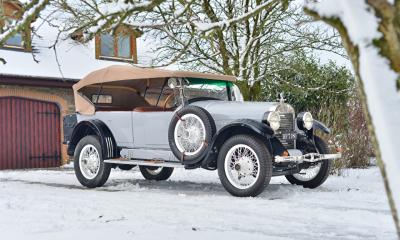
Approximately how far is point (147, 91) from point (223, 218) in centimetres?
459

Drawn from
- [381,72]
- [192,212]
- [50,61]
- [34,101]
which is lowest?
[192,212]

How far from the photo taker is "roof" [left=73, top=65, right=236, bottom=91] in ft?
26.5

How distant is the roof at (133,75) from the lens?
26.5 ft

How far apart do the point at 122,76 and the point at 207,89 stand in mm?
1426

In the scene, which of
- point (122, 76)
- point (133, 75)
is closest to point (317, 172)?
point (133, 75)

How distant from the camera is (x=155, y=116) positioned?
8.09 metres

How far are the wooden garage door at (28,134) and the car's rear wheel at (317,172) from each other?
8.10 m

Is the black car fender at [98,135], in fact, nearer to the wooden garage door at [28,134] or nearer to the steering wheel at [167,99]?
the steering wheel at [167,99]

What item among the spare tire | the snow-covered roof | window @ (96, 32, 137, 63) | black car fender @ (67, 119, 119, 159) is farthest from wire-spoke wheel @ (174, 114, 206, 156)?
window @ (96, 32, 137, 63)

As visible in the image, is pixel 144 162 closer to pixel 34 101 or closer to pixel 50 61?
pixel 34 101

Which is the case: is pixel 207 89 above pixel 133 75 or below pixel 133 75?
below

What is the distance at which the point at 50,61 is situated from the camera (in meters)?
14.2

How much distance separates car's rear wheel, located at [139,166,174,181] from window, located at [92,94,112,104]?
137 centimetres

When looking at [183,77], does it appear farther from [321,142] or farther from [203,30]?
[203,30]
